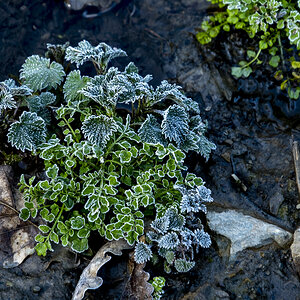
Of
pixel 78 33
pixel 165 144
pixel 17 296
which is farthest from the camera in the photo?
pixel 78 33

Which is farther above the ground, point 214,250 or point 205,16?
point 205,16

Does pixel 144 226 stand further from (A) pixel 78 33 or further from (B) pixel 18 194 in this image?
(A) pixel 78 33

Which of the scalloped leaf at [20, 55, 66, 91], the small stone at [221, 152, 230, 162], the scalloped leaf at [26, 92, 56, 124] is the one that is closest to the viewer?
the scalloped leaf at [26, 92, 56, 124]

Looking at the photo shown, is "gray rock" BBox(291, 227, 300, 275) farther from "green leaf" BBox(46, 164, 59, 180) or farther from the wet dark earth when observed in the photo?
"green leaf" BBox(46, 164, 59, 180)

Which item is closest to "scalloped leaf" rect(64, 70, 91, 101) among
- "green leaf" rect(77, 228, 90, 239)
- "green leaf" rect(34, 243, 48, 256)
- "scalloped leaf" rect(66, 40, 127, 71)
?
"scalloped leaf" rect(66, 40, 127, 71)

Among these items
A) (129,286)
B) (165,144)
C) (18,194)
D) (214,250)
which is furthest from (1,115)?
(214,250)

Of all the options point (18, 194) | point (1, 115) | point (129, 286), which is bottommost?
point (129, 286)

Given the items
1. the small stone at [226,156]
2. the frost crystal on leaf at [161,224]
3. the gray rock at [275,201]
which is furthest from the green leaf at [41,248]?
the gray rock at [275,201]
